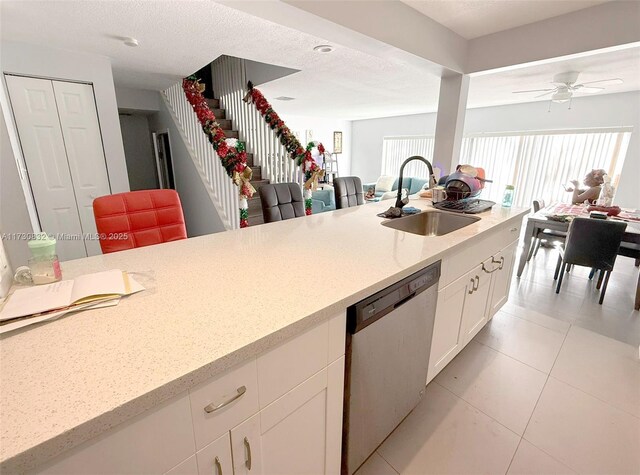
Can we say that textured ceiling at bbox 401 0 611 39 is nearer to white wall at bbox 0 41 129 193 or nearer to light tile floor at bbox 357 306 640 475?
light tile floor at bbox 357 306 640 475

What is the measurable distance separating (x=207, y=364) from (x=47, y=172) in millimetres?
3634

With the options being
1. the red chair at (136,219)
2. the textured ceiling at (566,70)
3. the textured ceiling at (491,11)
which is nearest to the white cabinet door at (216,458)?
the red chair at (136,219)

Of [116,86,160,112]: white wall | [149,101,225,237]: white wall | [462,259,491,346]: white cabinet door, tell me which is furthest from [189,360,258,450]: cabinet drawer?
[116,86,160,112]: white wall

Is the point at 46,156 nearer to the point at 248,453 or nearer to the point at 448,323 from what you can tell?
Answer: the point at 248,453

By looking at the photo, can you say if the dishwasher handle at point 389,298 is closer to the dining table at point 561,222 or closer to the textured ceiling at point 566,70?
the dining table at point 561,222

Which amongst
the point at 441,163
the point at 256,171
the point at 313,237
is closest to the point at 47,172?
the point at 256,171

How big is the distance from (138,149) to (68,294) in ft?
20.1

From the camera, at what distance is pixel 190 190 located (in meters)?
4.08

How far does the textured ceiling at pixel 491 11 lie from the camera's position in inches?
79.3

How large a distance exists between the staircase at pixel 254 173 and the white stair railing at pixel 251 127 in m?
0.07

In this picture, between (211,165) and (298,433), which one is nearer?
(298,433)

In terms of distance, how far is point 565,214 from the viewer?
9.90ft

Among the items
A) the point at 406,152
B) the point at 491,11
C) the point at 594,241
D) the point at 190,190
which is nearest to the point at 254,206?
the point at 190,190

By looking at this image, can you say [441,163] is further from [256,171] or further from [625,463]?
[625,463]
